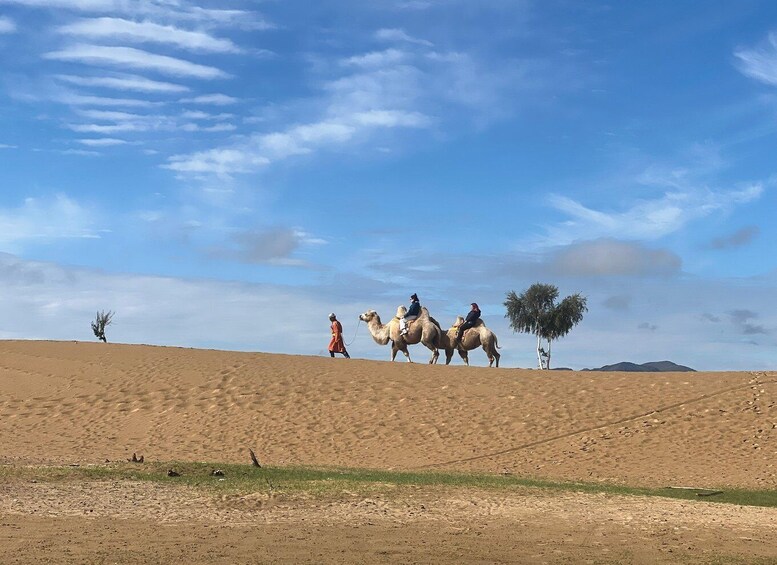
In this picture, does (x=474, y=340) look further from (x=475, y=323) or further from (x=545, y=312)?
(x=545, y=312)

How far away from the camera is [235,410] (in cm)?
2691

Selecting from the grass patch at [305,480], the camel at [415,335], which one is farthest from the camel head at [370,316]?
the grass patch at [305,480]

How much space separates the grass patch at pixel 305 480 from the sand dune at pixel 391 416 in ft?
8.91

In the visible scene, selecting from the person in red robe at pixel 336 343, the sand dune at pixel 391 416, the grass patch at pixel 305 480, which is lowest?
the grass patch at pixel 305 480

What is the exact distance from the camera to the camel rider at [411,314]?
35094 millimetres

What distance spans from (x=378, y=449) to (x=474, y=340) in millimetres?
13168

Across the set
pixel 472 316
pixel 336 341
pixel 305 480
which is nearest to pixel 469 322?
pixel 472 316

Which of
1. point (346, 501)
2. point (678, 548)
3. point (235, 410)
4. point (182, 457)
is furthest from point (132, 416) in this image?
point (678, 548)

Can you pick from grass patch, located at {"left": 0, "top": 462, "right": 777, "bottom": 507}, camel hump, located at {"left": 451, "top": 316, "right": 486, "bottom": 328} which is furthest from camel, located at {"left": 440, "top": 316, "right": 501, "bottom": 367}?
grass patch, located at {"left": 0, "top": 462, "right": 777, "bottom": 507}

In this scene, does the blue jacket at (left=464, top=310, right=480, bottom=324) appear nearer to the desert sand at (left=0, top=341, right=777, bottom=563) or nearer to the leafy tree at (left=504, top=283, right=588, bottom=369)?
the desert sand at (left=0, top=341, right=777, bottom=563)

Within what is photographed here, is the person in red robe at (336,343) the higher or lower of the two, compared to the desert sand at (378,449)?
higher

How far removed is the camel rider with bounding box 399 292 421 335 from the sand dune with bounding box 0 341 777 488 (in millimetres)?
2528

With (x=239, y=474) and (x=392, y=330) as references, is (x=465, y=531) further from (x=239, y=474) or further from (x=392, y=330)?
(x=392, y=330)

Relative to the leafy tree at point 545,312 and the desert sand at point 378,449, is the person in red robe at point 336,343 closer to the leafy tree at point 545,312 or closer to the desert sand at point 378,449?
the desert sand at point 378,449
